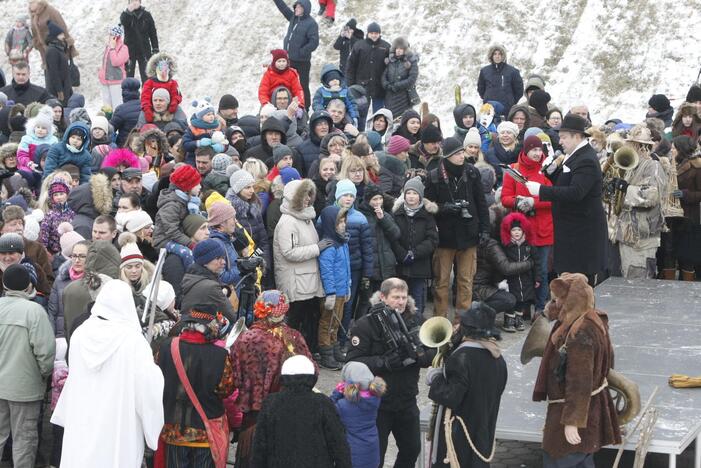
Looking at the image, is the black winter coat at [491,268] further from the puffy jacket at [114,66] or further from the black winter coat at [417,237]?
the puffy jacket at [114,66]

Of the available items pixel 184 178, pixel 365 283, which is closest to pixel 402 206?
pixel 365 283

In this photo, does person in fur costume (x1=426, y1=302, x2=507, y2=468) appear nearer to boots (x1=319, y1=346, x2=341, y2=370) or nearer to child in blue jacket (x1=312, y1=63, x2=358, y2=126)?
boots (x1=319, y1=346, x2=341, y2=370)

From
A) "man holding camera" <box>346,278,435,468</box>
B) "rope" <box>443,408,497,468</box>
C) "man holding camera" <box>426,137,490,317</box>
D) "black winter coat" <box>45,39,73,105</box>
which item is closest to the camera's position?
"rope" <box>443,408,497,468</box>

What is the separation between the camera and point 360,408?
8086mm

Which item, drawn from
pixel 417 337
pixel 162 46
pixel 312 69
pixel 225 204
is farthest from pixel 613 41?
pixel 417 337

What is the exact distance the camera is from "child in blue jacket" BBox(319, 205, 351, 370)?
11688 mm

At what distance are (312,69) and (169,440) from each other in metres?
17.3

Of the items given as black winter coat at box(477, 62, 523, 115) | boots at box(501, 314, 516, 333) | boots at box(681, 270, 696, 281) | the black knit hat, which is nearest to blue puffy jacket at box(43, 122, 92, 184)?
the black knit hat

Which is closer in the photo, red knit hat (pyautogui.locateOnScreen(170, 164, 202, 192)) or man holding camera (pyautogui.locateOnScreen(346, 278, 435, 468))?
man holding camera (pyautogui.locateOnScreen(346, 278, 435, 468))

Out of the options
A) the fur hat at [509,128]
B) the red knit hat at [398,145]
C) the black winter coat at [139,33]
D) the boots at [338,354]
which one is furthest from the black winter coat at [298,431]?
the black winter coat at [139,33]

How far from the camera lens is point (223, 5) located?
27156mm

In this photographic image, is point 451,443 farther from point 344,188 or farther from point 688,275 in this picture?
point 688,275

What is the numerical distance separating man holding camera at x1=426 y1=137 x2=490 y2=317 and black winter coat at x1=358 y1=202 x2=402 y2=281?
0.79 m

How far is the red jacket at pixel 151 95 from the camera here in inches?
604
